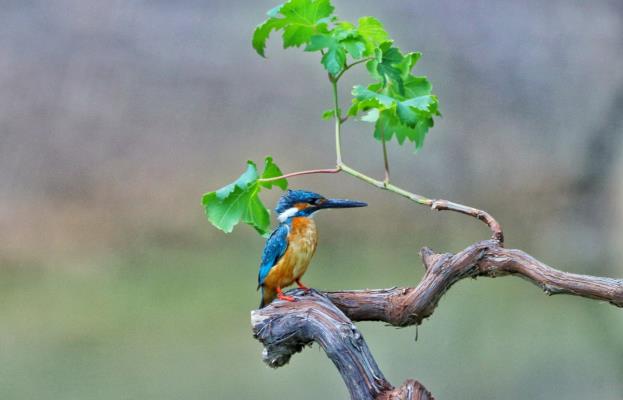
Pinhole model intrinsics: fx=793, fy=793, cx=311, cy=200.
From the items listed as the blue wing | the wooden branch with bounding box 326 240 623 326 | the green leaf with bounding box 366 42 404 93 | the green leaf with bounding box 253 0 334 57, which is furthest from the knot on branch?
the green leaf with bounding box 253 0 334 57

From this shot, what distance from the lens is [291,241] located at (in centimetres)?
164

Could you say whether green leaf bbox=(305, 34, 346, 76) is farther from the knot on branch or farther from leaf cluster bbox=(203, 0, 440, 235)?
the knot on branch

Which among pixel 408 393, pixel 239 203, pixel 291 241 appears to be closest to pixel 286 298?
pixel 291 241

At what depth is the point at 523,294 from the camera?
2.77 metres

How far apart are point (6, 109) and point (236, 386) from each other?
117 centimetres

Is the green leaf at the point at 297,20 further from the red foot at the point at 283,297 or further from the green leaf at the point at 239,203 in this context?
the red foot at the point at 283,297

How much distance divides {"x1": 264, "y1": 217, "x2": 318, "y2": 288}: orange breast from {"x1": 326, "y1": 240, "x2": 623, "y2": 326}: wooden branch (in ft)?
0.36

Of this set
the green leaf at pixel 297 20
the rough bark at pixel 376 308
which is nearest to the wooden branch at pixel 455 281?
the rough bark at pixel 376 308

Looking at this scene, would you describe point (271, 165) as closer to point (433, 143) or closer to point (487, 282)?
point (433, 143)

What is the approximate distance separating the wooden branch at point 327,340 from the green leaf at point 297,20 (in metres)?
0.54

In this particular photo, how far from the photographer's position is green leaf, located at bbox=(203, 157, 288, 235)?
1612mm

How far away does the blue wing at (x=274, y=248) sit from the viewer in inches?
64.8

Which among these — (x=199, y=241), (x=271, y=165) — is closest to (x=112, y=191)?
(x=199, y=241)

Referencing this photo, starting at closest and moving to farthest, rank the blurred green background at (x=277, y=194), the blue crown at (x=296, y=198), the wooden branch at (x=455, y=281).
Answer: the wooden branch at (x=455, y=281) < the blue crown at (x=296, y=198) < the blurred green background at (x=277, y=194)
